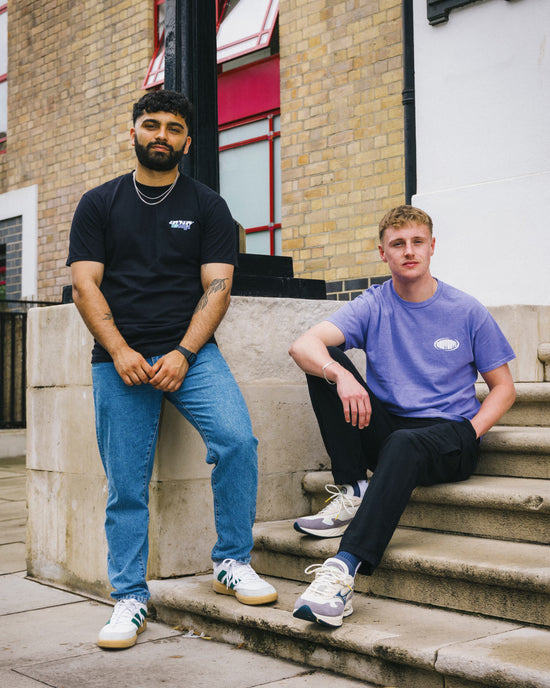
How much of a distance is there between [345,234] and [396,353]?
4946 mm

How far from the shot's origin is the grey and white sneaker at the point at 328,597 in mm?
2586

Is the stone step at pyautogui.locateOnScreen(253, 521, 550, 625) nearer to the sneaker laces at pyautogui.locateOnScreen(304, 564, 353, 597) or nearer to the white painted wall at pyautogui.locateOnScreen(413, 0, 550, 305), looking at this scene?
the sneaker laces at pyautogui.locateOnScreen(304, 564, 353, 597)

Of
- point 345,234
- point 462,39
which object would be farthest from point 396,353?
point 345,234

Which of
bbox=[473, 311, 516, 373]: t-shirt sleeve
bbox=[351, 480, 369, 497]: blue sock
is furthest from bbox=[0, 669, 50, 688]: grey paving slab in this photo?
bbox=[473, 311, 516, 373]: t-shirt sleeve

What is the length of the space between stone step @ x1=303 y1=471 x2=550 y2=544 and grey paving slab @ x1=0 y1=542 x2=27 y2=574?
204 cm

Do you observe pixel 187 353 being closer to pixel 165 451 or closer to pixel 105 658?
pixel 165 451

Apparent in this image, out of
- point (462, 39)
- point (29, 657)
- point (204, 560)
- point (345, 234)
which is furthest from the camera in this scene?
point (345, 234)

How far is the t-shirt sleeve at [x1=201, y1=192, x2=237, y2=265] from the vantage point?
10.1ft

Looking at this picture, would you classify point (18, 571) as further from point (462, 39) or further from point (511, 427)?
point (462, 39)

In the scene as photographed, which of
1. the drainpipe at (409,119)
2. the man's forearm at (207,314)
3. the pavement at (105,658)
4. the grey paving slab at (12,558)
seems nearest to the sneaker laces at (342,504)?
the pavement at (105,658)

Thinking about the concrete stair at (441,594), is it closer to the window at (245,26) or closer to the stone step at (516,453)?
the stone step at (516,453)

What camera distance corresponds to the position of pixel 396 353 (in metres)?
3.29

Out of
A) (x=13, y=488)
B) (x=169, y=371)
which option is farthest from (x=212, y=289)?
(x=13, y=488)

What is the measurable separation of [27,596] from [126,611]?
94 centimetres
